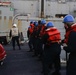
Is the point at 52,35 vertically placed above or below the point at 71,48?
below

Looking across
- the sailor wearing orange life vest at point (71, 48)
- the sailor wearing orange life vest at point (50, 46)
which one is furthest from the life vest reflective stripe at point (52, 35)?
the sailor wearing orange life vest at point (71, 48)

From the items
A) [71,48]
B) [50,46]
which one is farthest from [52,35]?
[71,48]

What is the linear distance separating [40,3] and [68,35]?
27.3 meters

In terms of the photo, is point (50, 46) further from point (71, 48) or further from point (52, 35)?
point (71, 48)

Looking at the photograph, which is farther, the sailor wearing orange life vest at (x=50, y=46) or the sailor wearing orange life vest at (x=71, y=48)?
the sailor wearing orange life vest at (x=50, y=46)

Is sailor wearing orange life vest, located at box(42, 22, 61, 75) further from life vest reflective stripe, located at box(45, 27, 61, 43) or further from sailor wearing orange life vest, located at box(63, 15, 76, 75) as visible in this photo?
sailor wearing orange life vest, located at box(63, 15, 76, 75)

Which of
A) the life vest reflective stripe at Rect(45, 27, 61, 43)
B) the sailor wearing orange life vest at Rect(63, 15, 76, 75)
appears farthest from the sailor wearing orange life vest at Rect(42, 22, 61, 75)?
the sailor wearing orange life vest at Rect(63, 15, 76, 75)

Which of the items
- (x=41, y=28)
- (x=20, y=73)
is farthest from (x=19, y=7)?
(x=20, y=73)

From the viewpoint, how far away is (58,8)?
3456cm

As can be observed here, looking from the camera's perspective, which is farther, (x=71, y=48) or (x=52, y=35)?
(x=52, y=35)

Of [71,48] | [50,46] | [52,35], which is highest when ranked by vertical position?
[71,48]

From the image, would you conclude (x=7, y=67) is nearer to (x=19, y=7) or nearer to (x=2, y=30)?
(x=2, y=30)

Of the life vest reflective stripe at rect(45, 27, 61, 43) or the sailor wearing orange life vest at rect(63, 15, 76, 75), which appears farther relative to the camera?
the life vest reflective stripe at rect(45, 27, 61, 43)

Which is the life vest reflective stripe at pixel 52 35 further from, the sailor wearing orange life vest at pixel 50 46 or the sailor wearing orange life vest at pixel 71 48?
the sailor wearing orange life vest at pixel 71 48
